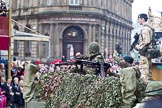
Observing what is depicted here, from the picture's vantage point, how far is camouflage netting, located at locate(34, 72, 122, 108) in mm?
7605

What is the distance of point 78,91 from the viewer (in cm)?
821

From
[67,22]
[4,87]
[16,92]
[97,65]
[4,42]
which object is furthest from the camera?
[67,22]

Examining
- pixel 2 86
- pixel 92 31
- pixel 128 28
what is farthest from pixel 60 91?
pixel 128 28

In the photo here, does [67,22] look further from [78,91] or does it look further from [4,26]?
[78,91]

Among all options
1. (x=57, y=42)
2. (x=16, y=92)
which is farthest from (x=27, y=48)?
(x=16, y=92)

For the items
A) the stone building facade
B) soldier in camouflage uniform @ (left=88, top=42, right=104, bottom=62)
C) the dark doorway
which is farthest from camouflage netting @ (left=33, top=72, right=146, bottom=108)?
the dark doorway

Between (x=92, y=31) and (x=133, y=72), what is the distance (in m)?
43.7

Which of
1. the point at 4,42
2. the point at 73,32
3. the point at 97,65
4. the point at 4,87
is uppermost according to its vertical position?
the point at 73,32

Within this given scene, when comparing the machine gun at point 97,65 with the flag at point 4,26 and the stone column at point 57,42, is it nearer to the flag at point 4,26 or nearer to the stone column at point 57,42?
the flag at point 4,26

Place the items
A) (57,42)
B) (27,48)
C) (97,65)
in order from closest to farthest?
(97,65), (57,42), (27,48)

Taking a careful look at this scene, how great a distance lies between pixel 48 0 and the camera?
5222cm

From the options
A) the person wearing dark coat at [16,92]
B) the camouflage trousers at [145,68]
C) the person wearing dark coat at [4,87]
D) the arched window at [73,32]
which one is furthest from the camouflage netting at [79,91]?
the arched window at [73,32]

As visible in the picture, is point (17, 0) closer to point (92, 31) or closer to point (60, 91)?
point (92, 31)

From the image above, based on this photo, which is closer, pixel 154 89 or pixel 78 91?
pixel 154 89
